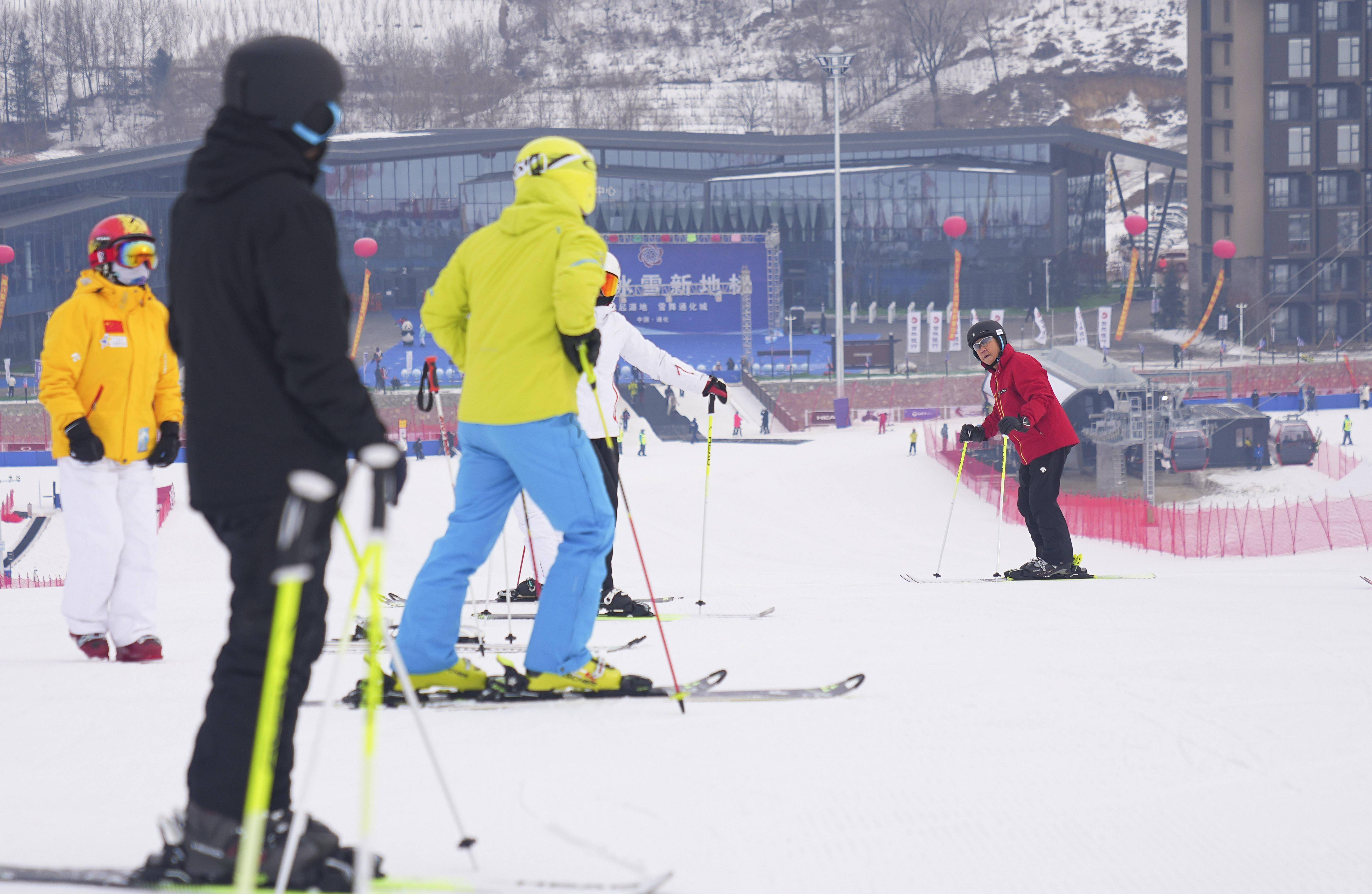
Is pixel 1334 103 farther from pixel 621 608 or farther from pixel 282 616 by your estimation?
pixel 282 616

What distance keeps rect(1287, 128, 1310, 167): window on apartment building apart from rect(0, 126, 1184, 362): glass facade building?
1000 centimetres

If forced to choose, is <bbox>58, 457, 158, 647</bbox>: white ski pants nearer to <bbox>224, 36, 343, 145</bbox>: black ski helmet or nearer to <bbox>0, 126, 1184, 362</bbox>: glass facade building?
<bbox>224, 36, 343, 145</bbox>: black ski helmet

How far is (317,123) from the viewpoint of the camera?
211 cm

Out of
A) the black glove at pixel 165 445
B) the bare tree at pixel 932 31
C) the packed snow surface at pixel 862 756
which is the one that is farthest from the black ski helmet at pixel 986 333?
the bare tree at pixel 932 31

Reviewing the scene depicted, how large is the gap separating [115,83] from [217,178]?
10229 centimetres

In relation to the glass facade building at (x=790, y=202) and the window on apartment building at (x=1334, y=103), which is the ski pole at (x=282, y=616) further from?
the glass facade building at (x=790, y=202)

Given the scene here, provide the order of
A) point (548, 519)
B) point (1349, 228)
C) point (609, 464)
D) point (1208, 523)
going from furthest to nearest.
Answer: point (1349, 228), point (1208, 523), point (609, 464), point (548, 519)

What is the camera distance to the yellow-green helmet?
10.8 ft

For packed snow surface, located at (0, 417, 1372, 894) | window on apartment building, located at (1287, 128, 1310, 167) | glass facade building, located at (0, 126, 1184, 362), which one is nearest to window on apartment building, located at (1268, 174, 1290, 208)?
window on apartment building, located at (1287, 128, 1310, 167)

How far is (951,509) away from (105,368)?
6799 millimetres

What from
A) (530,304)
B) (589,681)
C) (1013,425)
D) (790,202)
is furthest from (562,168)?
(790,202)

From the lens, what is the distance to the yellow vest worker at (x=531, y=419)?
3180 mm

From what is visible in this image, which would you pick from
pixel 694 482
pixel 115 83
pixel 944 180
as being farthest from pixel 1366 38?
pixel 115 83

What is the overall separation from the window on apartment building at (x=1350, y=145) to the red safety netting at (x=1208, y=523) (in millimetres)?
27518
